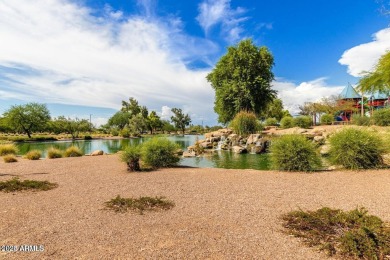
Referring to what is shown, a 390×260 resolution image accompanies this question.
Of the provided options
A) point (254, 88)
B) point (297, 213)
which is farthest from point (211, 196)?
point (254, 88)

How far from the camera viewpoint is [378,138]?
8148 mm

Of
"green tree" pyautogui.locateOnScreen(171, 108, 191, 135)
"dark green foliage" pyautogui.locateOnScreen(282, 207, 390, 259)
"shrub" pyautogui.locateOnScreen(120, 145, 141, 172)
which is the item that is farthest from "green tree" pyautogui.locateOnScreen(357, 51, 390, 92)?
"green tree" pyautogui.locateOnScreen(171, 108, 191, 135)

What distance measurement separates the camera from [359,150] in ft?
26.4

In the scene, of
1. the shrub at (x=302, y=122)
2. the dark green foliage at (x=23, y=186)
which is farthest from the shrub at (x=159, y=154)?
the shrub at (x=302, y=122)

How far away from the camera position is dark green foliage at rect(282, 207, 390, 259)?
2977mm

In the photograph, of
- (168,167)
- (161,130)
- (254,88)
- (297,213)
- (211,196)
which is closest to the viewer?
(297,213)

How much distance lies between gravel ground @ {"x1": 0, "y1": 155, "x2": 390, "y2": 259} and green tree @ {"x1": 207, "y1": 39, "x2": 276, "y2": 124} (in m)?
19.3

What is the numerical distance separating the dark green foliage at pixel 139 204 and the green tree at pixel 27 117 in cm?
4967

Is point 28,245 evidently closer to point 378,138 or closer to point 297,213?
point 297,213

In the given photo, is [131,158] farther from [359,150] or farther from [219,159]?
[359,150]

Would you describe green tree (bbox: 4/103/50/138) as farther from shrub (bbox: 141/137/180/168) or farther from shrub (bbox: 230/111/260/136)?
shrub (bbox: 141/137/180/168)

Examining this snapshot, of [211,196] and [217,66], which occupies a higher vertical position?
[217,66]

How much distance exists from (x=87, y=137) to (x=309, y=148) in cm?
4707

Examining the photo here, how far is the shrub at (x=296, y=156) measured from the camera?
8484 mm
